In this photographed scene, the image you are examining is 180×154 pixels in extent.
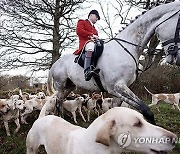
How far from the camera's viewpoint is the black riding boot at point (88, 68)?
5250 mm

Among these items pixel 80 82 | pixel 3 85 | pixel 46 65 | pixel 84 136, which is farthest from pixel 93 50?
pixel 3 85

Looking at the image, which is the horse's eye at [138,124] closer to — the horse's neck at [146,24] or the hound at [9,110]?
the horse's neck at [146,24]

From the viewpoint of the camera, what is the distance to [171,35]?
481 cm

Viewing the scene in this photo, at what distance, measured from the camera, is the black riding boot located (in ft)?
17.2

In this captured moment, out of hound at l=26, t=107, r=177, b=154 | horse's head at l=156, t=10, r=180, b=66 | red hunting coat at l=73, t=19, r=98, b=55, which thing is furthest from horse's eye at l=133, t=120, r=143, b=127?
A: red hunting coat at l=73, t=19, r=98, b=55

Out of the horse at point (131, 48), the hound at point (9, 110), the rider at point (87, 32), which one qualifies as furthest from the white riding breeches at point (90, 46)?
the hound at point (9, 110)

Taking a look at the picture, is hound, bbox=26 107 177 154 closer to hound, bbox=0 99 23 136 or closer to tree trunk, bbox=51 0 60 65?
hound, bbox=0 99 23 136

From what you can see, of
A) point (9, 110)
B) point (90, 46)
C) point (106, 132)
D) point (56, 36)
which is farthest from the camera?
point (56, 36)

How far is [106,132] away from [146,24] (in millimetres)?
2839

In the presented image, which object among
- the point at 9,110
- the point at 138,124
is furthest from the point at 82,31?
the point at 138,124

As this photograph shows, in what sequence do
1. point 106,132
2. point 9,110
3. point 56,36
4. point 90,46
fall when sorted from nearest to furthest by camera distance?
point 106,132, point 90,46, point 9,110, point 56,36

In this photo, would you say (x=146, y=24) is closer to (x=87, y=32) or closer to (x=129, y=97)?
(x=129, y=97)

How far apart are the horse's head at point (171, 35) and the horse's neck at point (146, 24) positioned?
0.10 m

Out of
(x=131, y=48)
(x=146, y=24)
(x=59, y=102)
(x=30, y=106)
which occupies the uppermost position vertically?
(x=146, y=24)
